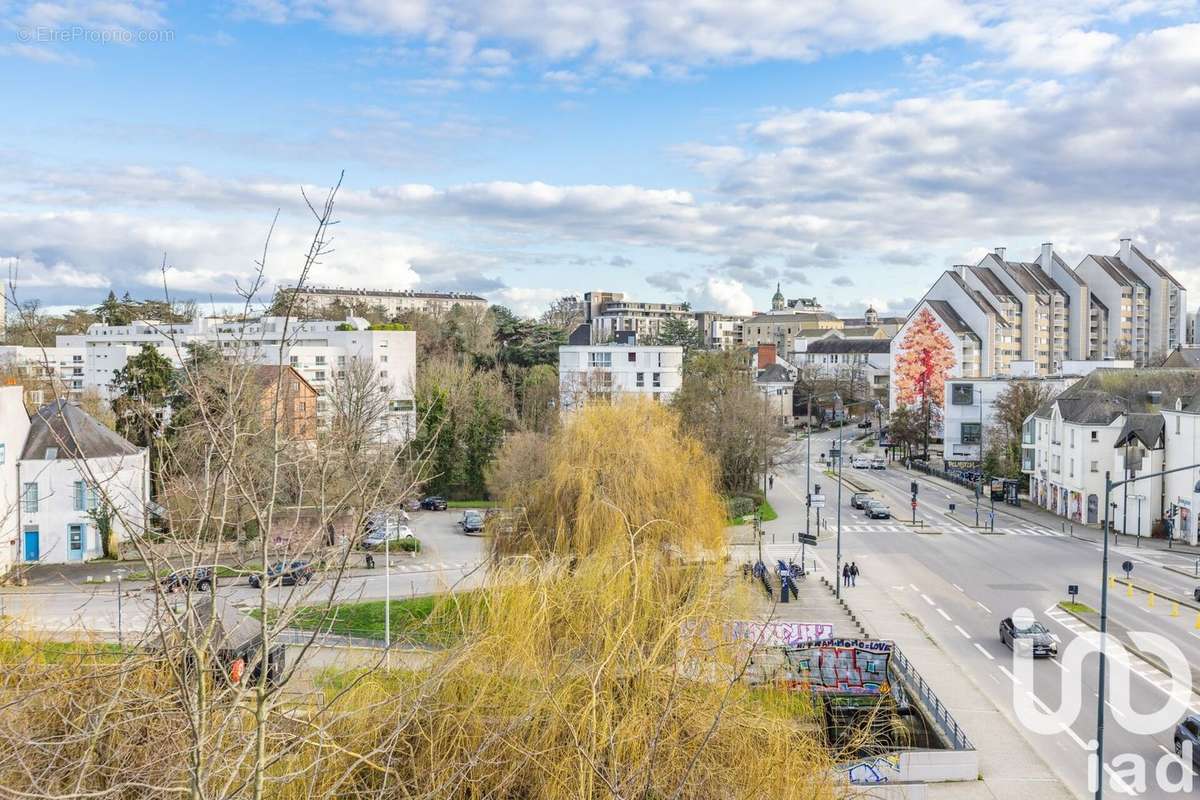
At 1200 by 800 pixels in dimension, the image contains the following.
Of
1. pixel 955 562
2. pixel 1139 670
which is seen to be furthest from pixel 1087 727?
pixel 955 562

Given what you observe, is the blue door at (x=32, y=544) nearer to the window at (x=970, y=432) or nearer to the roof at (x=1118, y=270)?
the window at (x=970, y=432)

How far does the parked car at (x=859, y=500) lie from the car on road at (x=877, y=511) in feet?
4.79

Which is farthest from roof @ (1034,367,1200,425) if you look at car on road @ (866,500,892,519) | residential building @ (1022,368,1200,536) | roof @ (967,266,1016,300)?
roof @ (967,266,1016,300)

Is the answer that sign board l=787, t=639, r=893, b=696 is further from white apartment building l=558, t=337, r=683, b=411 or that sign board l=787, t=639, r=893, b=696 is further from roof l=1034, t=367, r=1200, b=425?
white apartment building l=558, t=337, r=683, b=411

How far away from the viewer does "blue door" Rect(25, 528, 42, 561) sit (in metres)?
40.6

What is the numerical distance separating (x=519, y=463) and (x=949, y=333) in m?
58.3

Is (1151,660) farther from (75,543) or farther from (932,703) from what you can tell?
(75,543)

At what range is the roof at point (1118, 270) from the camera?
11212 centimetres

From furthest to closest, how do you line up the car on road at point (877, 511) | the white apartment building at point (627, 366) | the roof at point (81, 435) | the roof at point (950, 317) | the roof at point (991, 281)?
the roof at point (991, 281), the roof at point (950, 317), the white apartment building at point (627, 366), the car on road at point (877, 511), the roof at point (81, 435)

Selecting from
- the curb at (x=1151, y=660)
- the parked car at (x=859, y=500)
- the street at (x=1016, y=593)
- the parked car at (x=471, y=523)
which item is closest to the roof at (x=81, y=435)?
the parked car at (x=471, y=523)

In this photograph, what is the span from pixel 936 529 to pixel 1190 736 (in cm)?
3094

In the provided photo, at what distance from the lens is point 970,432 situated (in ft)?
251

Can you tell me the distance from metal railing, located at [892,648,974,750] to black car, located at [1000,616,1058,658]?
4909 millimetres

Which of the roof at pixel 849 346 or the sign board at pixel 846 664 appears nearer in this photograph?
the sign board at pixel 846 664
